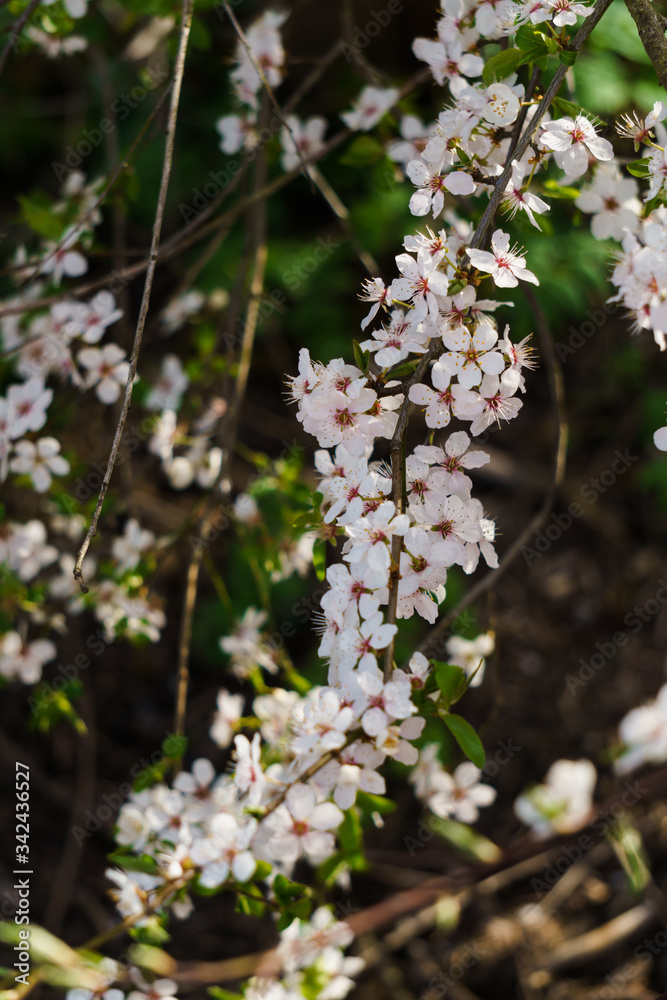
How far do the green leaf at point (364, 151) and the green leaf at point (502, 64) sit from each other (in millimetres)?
548

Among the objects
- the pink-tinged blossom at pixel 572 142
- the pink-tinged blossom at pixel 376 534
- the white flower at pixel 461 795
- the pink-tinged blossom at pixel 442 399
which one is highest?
the pink-tinged blossom at pixel 572 142

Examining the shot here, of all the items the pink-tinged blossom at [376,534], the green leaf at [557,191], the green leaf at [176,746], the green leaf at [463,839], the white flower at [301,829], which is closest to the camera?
the pink-tinged blossom at [376,534]

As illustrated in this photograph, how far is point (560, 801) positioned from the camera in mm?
1936

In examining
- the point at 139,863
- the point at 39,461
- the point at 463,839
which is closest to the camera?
the point at 139,863

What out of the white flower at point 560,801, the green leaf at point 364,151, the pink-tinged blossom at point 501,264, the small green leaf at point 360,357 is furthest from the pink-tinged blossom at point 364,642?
the white flower at point 560,801

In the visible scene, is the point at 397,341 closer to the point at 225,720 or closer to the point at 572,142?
the point at 572,142

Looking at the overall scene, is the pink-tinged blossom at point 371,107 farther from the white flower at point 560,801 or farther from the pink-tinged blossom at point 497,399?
the white flower at point 560,801

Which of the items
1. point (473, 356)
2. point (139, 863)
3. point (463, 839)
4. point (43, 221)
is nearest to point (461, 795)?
point (463, 839)

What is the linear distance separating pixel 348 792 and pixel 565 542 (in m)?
1.91

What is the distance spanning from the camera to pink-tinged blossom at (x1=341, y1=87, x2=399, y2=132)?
150 centimetres

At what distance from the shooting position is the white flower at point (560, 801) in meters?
1.87

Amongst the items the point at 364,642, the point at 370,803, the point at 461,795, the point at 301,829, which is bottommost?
the point at 461,795

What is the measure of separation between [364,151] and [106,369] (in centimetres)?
68

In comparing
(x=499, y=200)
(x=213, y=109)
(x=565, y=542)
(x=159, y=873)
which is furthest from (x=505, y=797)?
(x=213, y=109)
